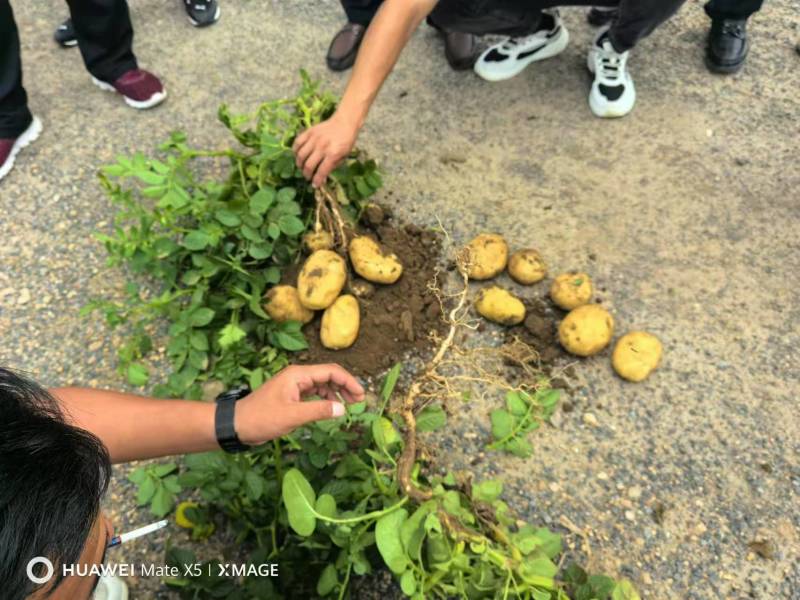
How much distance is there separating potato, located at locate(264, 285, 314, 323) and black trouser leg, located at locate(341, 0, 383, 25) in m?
1.53

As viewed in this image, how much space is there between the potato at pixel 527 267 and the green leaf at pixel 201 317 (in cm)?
95

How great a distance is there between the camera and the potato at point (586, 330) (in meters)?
1.82

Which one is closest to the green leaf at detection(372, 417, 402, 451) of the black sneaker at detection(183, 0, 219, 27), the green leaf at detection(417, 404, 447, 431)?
the green leaf at detection(417, 404, 447, 431)

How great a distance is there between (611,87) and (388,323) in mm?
1415

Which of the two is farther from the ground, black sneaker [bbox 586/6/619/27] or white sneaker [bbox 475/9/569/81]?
black sneaker [bbox 586/6/619/27]

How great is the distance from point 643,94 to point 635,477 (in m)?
1.67

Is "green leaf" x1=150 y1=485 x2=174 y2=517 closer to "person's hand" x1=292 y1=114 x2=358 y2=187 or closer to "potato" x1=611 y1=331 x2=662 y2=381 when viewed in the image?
"person's hand" x1=292 y1=114 x2=358 y2=187

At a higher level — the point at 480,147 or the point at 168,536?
the point at 480,147

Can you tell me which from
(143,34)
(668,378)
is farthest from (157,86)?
(668,378)

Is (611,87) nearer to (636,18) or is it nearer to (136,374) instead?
(636,18)

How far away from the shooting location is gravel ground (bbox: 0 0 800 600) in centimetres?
165

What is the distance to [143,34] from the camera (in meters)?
3.07

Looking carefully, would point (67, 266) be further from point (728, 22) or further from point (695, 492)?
point (728, 22)

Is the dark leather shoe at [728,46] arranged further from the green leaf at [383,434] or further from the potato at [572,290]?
the green leaf at [383,434]
